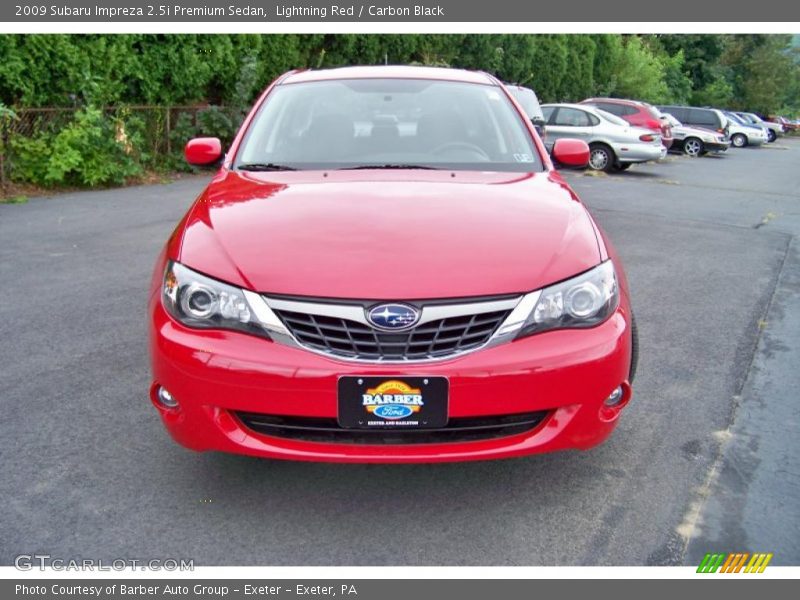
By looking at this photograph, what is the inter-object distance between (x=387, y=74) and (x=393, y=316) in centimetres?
238

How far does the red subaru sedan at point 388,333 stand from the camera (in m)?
2.43

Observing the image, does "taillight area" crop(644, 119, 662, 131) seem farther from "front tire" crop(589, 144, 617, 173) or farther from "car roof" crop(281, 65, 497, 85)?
"car roof" crop(281, 65, 497, 85)

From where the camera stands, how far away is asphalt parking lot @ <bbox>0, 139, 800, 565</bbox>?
A: 2.57m

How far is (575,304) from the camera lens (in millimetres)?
2609

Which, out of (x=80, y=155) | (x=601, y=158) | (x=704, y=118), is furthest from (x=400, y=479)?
(x=704, y=118)

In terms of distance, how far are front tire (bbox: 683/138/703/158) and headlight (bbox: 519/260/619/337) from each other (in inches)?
1065

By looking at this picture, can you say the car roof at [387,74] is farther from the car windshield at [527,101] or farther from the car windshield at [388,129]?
the car windshield at [527,101]

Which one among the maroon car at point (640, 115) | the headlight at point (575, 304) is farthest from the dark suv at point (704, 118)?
the headlight at point (575, 304)

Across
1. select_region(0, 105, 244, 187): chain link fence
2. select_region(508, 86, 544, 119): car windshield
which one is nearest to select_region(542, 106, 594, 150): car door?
select_region(508, 86, 544, 119): car windshield

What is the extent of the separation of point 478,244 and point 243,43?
42.8 ft

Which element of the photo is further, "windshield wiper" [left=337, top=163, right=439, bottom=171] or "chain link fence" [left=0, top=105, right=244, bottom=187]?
"chain link fence" [left=0, top=105, right=244, bottom=187]

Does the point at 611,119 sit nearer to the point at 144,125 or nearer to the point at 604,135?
the point at 604,135

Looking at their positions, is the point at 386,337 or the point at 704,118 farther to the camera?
the point at 704,118

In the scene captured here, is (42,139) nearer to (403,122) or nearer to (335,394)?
(403,122)
